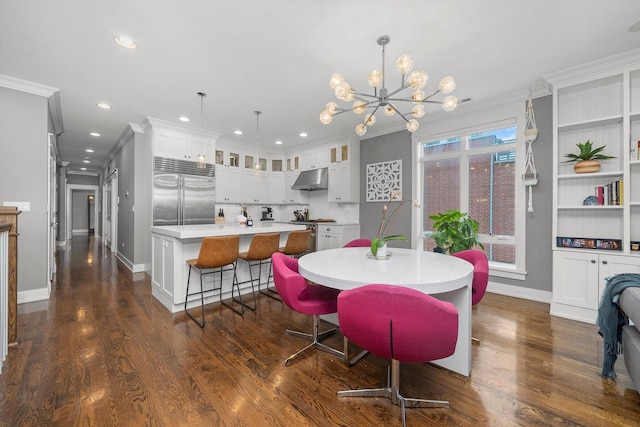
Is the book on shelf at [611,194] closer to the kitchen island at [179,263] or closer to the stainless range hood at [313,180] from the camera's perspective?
the kitchen island at [179,263]

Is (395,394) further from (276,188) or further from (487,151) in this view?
(276,188)

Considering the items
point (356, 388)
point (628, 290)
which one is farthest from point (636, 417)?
point (356, 388)

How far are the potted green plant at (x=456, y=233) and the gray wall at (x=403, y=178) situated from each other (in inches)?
44.4

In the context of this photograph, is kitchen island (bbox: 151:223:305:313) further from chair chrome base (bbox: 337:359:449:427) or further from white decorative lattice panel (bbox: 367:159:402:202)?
white decorative lattice panel (bbox: 367:159:402:202)

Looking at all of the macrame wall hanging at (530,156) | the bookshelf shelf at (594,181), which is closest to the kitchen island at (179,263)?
the macrame wall hanging at (530,156)

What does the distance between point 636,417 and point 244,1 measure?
3707 millimetres

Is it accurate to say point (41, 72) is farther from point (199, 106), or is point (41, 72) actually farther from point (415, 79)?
point (415, 79)

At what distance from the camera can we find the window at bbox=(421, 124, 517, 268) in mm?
3846

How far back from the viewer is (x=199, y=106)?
4.11 meters

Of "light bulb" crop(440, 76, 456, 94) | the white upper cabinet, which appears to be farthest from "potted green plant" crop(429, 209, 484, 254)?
the white upper cabinet

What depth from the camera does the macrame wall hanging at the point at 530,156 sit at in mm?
3457

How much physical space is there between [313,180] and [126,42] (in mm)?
3974

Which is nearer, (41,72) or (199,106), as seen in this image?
(41,72)

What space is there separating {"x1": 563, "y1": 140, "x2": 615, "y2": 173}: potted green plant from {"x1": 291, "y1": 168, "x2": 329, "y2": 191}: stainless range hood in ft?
13.1
